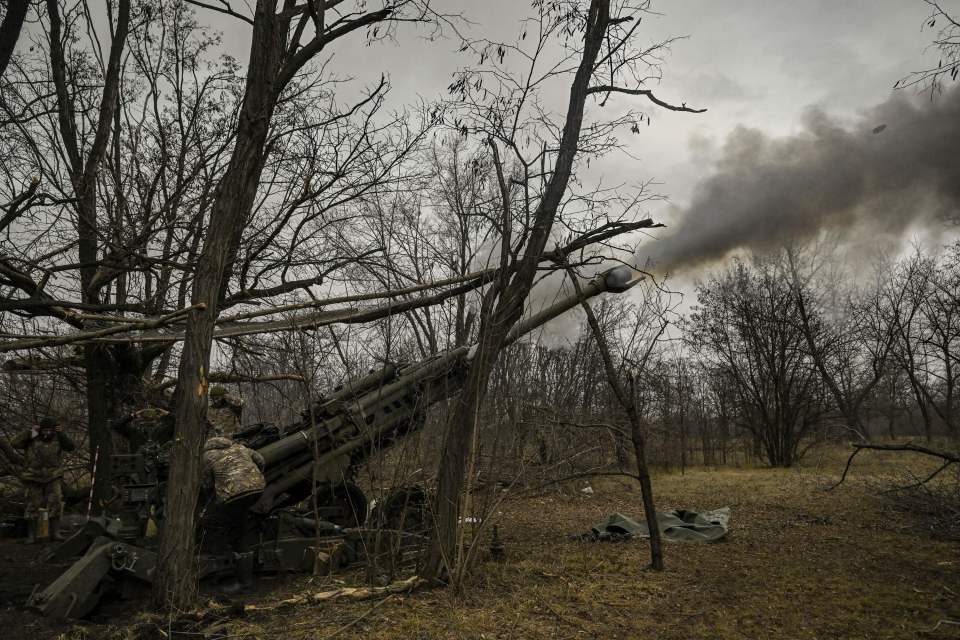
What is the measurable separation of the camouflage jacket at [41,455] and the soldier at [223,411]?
14.8ft

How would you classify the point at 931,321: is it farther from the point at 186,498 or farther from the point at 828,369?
the point at 186,498

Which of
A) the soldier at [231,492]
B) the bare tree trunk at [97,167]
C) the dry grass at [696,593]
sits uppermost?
the bare tree trunk at [97,167]

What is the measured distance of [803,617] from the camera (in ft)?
17.4

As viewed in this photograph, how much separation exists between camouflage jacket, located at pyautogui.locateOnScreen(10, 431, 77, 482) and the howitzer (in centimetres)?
281


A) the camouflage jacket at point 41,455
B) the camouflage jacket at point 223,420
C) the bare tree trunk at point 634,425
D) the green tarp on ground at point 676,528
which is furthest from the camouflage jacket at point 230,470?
the camouflage jacket at point 41,455

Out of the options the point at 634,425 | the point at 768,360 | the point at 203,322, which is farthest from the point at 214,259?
the point at 768,360

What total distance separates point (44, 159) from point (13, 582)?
17.8ft

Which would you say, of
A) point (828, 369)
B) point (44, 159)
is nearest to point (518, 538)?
point (44, 159)

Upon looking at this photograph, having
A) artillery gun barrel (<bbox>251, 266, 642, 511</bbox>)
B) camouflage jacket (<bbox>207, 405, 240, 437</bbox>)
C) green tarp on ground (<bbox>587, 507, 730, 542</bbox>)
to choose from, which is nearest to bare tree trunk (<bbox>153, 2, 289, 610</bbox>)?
artillery gun barrel (<bbox>251, 266, 642, 511</bbox>)

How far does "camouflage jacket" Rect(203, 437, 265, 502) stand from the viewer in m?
6.28

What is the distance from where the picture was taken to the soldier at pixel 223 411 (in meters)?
7.54

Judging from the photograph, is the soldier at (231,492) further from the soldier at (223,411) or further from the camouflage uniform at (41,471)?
the camouflage uniform at (41,471)

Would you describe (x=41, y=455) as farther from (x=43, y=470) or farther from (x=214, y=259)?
(x=214, y=259)

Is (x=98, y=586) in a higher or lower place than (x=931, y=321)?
lower
